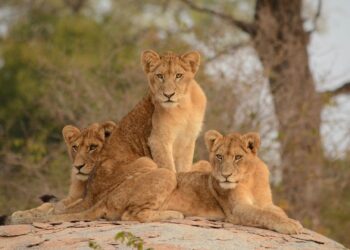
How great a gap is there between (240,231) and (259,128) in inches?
337

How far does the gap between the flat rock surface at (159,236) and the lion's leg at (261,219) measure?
0.21ft

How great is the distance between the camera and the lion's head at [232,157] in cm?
920

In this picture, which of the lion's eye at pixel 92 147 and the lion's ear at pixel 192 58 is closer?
A: the lion's eye at pixel 92 147

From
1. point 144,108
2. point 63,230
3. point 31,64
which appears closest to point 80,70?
point 31,64

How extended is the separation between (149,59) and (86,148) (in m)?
1.13

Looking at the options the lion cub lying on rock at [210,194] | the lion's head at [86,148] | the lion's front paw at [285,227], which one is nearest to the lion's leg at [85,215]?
the lion cub lying on rock at [210,194]

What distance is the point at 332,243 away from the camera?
9500 mm

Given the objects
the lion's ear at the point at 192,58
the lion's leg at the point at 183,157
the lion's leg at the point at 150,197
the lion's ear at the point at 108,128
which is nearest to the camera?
the lion's leg at the point at 150,197

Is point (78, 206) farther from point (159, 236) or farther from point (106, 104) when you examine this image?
point (106, 104)

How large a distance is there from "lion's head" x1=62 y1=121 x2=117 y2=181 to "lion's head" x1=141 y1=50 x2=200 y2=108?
25.4 inches

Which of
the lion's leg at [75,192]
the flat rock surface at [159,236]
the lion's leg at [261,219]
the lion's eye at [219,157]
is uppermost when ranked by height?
the lion's eye at [219,157]

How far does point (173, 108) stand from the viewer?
1026cm

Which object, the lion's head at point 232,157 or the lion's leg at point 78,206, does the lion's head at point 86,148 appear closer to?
the lion's leg at point 78,206

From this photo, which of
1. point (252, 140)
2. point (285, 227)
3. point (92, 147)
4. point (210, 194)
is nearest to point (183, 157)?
point (92, 147)
